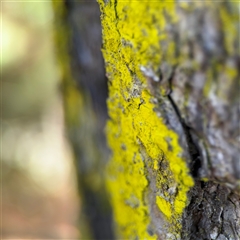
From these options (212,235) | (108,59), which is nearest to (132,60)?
(108,59)

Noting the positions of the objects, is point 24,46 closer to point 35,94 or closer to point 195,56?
point 35,94

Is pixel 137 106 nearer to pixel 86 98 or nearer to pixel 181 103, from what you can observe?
pixel 181 103

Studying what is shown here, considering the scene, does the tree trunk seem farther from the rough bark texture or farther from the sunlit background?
the sunlit background

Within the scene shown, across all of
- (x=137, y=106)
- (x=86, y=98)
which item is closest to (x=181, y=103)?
(x=137, y=106)

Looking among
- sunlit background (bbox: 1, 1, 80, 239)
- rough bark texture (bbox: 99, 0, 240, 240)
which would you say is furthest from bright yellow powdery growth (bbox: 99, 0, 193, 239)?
sunlit background (bbox: 1, 1, 80, 239)

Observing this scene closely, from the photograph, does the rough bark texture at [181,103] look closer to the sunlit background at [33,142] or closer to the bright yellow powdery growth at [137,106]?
the bright yellow powdery growth at [137,106]

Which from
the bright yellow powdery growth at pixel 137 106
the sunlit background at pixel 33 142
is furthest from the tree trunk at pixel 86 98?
the sunlit background at pixel 33 142

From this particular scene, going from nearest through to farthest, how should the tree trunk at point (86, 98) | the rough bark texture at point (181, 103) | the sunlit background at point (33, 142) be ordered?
the rough bark texture at point (181, 103), the tree trunk at point (86, 98), the sunlit background at point (33, 142)
